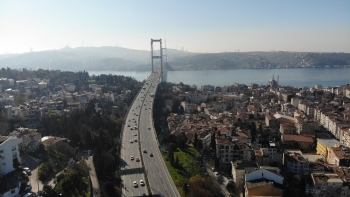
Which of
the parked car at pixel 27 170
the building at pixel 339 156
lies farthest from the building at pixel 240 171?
the parked car at pixel 27 170

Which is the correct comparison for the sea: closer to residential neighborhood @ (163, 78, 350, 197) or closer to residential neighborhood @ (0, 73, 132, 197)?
residential neighborhood @ (163, 78, 350, 197)

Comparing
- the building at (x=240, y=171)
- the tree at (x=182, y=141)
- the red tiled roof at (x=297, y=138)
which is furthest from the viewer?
the red tiled roof at (x=297, y=138)

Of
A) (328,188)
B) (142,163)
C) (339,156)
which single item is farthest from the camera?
(339,156)

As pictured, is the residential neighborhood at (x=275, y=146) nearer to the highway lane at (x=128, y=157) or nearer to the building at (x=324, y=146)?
the building at (x=324, y=146)

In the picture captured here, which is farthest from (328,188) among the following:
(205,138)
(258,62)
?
(258,62)

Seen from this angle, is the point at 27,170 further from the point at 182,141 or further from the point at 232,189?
the point at 232,189

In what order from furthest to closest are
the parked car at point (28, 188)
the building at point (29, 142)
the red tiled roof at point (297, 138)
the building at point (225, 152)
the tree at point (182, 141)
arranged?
1. the red tiled roof at point (297, 138)
2. the tree at point (182, 141)
3. the building at point (225, 152)
4. the building at point (29, 142)
5. the parked car at point (28, 188)

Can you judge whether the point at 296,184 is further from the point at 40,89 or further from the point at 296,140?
the point at 40,89

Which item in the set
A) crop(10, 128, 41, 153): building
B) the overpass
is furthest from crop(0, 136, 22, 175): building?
the overpass

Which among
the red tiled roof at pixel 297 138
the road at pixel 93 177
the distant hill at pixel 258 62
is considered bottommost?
the road at pixel 93 177
